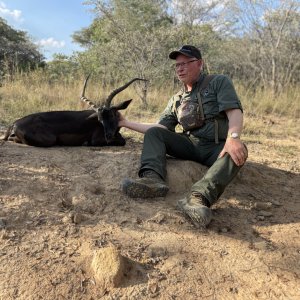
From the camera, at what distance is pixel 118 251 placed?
8.98 feet

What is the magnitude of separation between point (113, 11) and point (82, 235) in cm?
963

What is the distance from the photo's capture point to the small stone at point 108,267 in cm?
257

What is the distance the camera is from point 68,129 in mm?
5785

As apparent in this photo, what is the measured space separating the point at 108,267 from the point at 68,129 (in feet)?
11.4

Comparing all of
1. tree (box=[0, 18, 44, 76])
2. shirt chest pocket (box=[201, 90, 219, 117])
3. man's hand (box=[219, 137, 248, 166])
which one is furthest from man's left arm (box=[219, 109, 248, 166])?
tree (box=[0, 18, 44, 76])

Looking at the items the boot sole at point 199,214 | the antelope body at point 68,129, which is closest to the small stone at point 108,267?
the boot sole at point 199,214

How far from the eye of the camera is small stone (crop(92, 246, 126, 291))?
2.57 m

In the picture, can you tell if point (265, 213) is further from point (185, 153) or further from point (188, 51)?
point (188, 51)

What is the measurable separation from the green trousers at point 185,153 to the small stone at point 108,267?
Result: 40.5 inches

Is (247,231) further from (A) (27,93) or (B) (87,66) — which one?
(B) (87,66)

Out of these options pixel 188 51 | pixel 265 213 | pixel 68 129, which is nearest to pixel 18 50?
pixel 68 129

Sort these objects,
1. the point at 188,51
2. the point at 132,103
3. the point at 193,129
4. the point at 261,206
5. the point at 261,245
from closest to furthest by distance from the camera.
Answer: the point at 261,245 → the point at 261,206 → the point at 188,51 → the point at 193,129 → the point at 132,103

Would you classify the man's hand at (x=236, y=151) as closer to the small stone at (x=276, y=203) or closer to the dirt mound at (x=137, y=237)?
the dirt mound at (x=137, y=237)

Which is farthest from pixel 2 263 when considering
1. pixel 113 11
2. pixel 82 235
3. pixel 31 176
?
pixel 113 11
